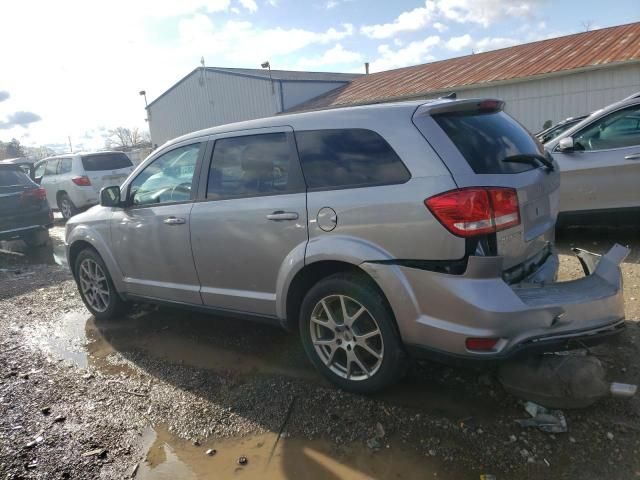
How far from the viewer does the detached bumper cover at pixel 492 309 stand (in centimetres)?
254

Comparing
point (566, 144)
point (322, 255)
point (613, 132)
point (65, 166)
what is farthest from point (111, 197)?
point (65, 166)

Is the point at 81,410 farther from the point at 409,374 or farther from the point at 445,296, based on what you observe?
the point at 445,296

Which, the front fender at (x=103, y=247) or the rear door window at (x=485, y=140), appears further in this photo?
the front fender at (x=103, y=247)

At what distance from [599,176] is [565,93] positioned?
399 inches

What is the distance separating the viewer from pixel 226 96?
82.0ft

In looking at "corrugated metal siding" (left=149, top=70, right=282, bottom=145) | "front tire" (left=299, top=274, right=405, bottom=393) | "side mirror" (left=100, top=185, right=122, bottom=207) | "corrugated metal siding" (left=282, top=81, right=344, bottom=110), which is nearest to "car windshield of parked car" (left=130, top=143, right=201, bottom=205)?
"side mirror" (left=100, top=185, right=122, bottom=207)

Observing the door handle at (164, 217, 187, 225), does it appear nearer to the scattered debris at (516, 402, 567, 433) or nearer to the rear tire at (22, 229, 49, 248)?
the scattered debris at (516, 402, 567, 433)

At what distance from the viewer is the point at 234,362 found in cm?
391

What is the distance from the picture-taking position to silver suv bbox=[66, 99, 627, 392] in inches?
102

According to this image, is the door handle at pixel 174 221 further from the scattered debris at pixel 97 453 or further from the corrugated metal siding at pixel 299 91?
the corrugated metal siding at pixel 299 91

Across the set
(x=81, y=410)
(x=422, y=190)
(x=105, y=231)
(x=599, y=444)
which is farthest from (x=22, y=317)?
(x=599, y=444)

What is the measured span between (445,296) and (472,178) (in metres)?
0.66

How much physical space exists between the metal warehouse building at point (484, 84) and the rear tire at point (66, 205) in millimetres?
11065

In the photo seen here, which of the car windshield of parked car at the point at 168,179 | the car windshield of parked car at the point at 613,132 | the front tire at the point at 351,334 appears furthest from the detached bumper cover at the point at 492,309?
the car windshield of parked car at the point at 613,132
